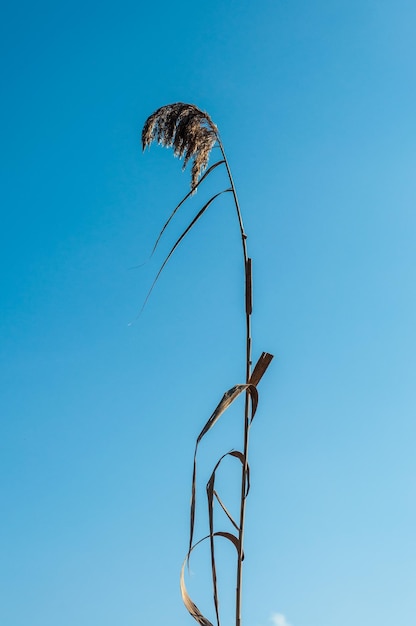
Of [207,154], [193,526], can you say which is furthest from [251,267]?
[193,526]

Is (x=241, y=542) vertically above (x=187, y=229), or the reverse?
(x=187, y=229)

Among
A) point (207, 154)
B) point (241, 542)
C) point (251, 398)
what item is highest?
point (207, 154)

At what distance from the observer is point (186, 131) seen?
324cm

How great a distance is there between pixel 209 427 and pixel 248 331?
423 mm

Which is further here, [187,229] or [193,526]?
[187,229]

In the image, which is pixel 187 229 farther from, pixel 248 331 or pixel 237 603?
pixel 237 603

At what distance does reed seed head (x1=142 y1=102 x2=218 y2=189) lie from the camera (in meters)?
3.21

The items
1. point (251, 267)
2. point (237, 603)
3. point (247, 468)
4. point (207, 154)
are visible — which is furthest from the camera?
point (207, 154)

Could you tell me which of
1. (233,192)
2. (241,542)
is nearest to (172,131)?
(233,192)

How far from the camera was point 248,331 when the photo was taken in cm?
273

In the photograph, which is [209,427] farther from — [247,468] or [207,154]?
[207,154]

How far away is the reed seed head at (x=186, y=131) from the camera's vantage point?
10.5 ft

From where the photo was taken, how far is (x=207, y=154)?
3.24 meters

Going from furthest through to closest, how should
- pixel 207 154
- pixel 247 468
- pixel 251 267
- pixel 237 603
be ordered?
pixel 207 154 < pixel 251 267 < pixel 247 468 < pixel 237 603
